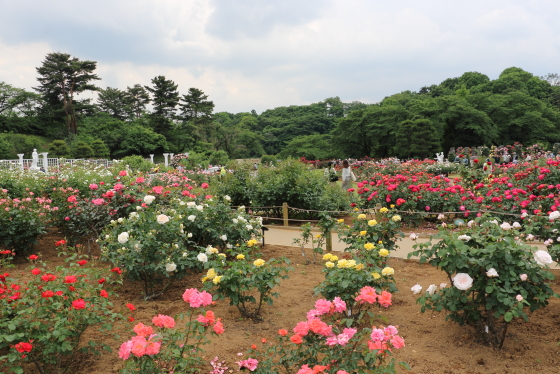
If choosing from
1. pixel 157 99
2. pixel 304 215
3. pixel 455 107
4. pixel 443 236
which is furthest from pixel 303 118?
pixel 443 236

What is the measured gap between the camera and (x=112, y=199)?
5.70m

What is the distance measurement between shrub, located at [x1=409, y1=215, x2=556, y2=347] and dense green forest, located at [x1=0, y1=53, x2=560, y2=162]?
26572 mm

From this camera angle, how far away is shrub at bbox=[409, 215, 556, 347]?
2.57 meters

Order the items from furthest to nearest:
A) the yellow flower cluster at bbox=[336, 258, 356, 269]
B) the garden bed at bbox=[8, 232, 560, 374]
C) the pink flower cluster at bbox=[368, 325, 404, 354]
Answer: the yellow flower cluster at bbox=[336, 258, 356, 269] → the garden bed at bbox=[8, 232, 560, 374] → the pink flower cluster at bbox=[368, 325, 404, 354]

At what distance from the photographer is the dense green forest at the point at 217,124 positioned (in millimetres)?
34781

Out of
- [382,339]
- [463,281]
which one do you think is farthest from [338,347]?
[463,281]

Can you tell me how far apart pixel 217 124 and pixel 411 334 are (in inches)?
1654

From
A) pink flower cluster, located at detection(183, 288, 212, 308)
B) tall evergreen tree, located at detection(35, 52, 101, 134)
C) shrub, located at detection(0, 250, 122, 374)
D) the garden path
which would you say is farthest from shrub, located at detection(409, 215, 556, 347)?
tall evergreen tree, located at detection(35, 52, 101, 134)

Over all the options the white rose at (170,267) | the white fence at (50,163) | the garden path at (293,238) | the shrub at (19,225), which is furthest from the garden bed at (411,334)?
the white fence at (50,163)

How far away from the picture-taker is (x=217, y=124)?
4362 cm

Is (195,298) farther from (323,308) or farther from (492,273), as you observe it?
(492,273)

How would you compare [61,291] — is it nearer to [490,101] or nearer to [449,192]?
[449,192]

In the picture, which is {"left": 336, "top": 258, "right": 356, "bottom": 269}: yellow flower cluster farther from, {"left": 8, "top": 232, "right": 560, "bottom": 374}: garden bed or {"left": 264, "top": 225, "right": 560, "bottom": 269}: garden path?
{"left": 264, "top": 225, "right": 560, "bottom": 269}: garden path

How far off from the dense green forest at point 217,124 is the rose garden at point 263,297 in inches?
942
